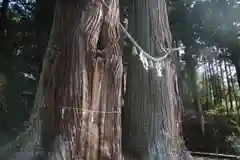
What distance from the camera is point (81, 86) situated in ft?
6.88

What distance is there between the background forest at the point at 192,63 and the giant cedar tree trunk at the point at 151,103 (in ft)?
1.96

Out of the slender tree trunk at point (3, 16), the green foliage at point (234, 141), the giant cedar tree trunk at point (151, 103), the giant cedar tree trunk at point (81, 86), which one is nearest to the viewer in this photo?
the giant cedar tree trunk at point (81, 86)

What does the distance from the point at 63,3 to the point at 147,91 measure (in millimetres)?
1324

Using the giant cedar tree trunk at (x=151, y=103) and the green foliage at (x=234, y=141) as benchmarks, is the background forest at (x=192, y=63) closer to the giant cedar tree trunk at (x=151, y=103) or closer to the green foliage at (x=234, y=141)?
the green foliage at (x=234, y=141)

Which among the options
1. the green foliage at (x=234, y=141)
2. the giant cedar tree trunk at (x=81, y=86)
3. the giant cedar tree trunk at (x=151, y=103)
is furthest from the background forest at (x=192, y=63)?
the giant cedar tree trunk at (x=81, y=86)

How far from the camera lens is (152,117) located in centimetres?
295

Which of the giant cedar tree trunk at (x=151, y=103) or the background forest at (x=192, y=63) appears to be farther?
the background forest at (x=192, y=63)

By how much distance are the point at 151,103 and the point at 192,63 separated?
186 inches

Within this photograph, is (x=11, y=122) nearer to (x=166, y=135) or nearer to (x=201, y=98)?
(x=166, y=135)

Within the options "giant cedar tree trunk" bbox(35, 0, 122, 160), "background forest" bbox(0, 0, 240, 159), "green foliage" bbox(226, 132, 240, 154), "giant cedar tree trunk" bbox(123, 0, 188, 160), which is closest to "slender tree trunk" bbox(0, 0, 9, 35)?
"background forest" bbox(0, 0, 240, 159)

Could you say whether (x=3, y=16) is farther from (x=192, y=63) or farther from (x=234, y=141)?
(x=234, y=141)

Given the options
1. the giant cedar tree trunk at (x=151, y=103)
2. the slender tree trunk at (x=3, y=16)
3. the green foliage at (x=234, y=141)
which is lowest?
the green foliage at (x=234, y=141)

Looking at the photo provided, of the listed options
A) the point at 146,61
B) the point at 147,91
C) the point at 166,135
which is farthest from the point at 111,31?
the point at 166,135

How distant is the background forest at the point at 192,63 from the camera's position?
5102 millimetres
